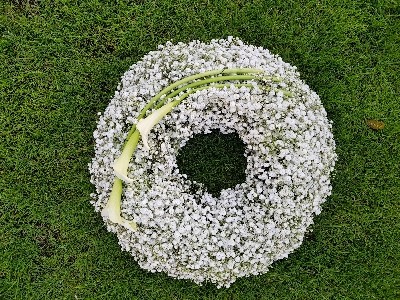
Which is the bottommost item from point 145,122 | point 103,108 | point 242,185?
point 242,185

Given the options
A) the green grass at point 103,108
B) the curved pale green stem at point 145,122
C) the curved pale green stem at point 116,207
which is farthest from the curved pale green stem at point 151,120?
the green grass at point 103,108

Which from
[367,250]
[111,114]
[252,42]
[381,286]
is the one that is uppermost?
[252,42]

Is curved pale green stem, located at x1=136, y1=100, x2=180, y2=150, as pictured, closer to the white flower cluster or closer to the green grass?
the white flower cluster

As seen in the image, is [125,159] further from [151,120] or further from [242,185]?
[242,185]

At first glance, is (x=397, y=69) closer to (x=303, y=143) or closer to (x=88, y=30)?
(x=303, y=143)

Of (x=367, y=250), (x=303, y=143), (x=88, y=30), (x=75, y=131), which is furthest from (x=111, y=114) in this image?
(x=367, y=250)

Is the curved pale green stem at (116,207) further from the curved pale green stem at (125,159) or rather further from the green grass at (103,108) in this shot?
the green grass at (103,108)

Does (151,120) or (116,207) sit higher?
(151,120)

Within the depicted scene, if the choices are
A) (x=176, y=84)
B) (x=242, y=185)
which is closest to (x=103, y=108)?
(x=176, y=84)
